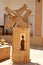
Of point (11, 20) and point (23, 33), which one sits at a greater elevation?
point (11, 20)

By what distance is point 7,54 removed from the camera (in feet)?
22.9

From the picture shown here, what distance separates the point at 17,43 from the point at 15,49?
210 mm

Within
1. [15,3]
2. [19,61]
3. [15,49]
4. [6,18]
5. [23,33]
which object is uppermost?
[15,3]

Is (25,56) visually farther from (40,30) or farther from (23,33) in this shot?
(40,30)

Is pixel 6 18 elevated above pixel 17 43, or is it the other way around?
pixel 6 18

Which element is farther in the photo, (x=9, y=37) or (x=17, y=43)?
(x=9, y=37)

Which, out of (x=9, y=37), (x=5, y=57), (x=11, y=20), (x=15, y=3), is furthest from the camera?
(x=15, y=3)

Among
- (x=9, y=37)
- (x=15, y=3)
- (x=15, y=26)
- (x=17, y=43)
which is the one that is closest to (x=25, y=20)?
(x=15, y=26)

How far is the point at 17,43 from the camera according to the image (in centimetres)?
618

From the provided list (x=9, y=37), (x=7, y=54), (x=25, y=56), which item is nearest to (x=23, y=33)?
(x=25, y=56)

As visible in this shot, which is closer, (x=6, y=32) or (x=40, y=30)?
(x=40, y=30)

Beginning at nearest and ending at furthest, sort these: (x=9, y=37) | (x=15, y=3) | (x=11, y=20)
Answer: (x=11, y=20) → (x=9, y=37) → (x=15, y=3)

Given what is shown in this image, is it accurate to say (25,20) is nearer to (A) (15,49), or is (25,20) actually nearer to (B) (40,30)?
(A) (15,49)

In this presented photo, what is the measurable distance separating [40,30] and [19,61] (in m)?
7.89
